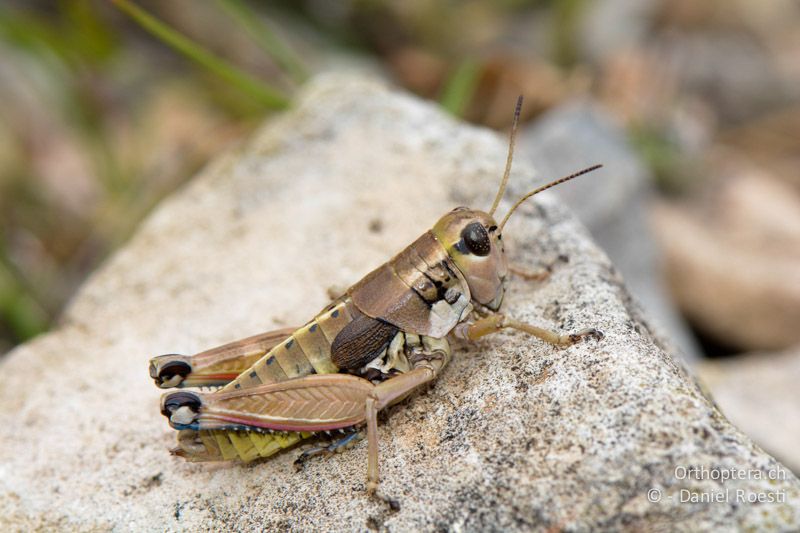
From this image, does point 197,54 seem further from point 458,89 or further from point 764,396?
point 764,396

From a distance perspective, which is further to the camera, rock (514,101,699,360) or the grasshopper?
rock (514,101,699,360)

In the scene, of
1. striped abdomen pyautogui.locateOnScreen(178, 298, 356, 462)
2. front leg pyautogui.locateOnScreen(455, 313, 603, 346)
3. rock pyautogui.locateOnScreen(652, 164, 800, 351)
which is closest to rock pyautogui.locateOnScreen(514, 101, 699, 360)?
rock pyautogui.locateOnScreen(652, 164, 800, 351)

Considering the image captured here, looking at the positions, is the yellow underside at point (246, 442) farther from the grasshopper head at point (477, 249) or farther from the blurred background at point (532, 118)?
the blurred background at point (532, 118)

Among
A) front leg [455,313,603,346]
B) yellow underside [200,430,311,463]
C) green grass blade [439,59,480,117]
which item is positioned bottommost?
front leg [455,313,603,346]

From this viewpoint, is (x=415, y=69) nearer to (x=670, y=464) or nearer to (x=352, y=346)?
(x=352, y=346)

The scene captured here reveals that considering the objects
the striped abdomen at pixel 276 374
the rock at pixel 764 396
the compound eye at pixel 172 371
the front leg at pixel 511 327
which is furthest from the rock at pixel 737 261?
the compound eye at pixel 172 371

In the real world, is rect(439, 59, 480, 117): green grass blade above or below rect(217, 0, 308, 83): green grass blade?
below

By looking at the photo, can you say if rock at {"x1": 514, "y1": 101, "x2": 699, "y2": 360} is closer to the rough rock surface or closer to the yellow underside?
the rough rock surface
